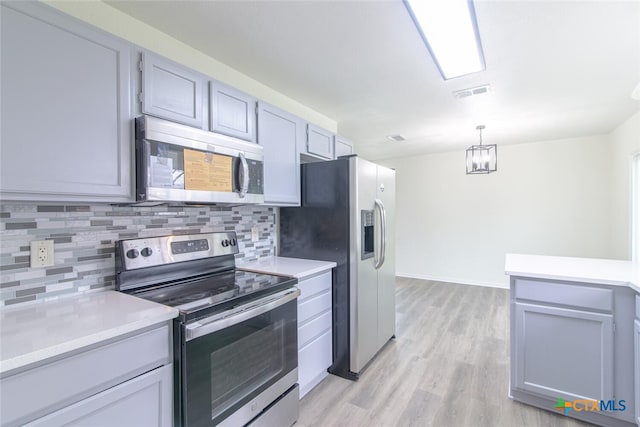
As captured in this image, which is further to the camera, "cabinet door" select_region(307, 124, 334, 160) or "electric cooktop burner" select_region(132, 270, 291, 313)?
"cabinet door" select_region(307, 124, 334, 160)

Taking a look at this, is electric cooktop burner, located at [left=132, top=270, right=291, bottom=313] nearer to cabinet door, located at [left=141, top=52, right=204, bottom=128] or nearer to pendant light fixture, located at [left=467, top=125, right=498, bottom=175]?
cabinet door, located at [left=141, top=52, right=204, bottom=128]

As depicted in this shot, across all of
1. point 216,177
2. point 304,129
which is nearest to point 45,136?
point 216,177

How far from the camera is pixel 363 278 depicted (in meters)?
2.47

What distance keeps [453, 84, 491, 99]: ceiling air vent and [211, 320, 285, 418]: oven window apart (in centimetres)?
254

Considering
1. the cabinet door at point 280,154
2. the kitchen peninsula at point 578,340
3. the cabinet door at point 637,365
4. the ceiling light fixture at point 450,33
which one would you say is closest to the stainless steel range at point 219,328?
the cabinet door at point 280,154

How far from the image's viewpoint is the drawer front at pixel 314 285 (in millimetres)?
2077

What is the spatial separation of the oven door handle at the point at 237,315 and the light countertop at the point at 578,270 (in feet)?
5.15

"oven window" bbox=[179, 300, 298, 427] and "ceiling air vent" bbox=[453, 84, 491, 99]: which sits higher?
"ceiling air vent" bbox=[453, 84, 491, 99]

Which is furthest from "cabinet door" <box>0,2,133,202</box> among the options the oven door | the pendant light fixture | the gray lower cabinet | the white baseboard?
the white baseboard

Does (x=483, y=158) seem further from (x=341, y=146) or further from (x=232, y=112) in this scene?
(x=232, y=112)

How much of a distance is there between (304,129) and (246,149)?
2.76ft

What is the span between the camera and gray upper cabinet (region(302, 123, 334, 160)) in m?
2.69

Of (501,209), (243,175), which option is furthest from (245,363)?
(501,209)

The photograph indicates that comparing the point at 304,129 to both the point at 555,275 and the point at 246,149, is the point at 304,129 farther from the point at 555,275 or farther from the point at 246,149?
the point at 555,275
